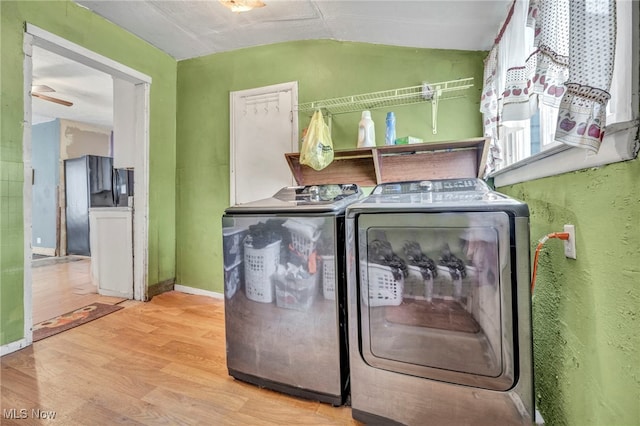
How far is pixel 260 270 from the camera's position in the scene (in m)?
1.39

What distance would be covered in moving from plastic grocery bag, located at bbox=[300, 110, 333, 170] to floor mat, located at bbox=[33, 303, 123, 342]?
215 centimetres

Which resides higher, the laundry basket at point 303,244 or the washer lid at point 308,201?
the washer lid at point 308,201

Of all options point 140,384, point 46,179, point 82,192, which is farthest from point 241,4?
point 46,179

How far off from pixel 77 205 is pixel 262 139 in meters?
4.53

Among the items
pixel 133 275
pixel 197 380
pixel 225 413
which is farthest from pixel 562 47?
pixel 133 275

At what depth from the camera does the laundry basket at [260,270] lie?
1.37 metres

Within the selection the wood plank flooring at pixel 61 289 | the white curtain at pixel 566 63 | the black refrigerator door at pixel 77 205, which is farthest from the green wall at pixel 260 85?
the black refrigerator door at pixel 77 205

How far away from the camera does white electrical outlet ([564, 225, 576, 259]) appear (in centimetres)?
93

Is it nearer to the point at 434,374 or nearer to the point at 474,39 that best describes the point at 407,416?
the point at 434,374

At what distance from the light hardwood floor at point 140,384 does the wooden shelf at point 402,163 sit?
1461 millimetres

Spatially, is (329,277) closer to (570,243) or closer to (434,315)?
(434,315)

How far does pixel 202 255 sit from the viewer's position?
2881mm

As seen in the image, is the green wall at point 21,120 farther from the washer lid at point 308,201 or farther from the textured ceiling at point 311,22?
the washer lid at point 308,201

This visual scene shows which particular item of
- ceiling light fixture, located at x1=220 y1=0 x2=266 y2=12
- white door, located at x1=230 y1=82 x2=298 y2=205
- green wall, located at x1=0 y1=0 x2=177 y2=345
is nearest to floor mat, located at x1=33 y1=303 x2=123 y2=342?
green wall, located at x1=0 y1=0 x2=177 y2=345
